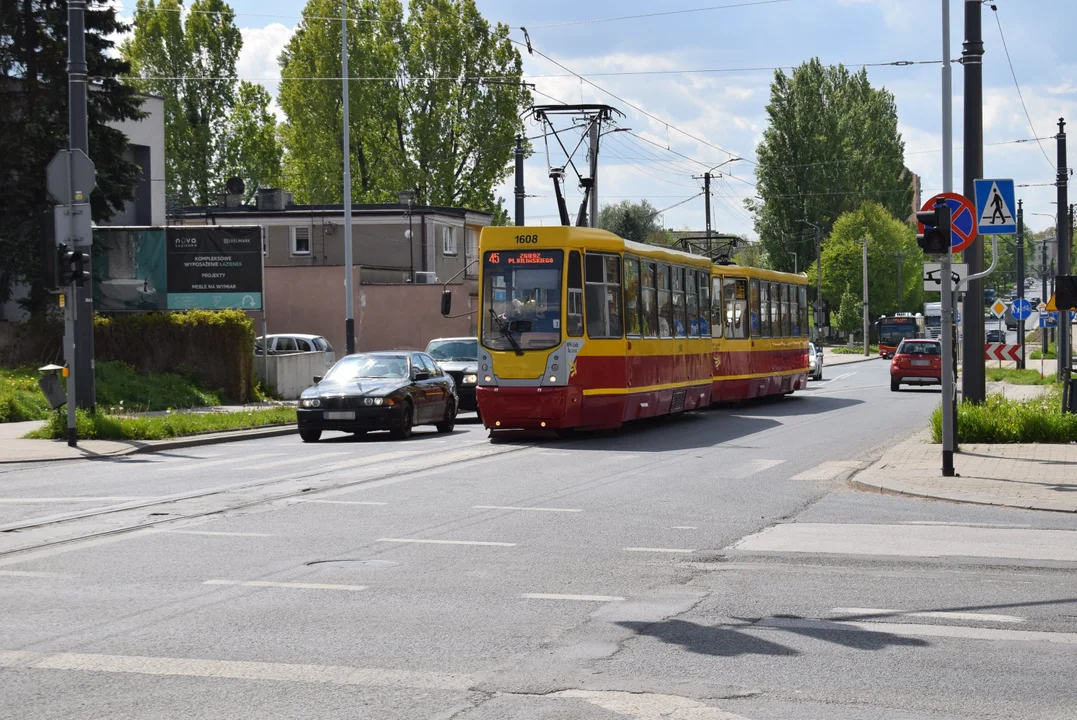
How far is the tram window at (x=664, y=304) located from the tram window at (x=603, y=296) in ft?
7.92

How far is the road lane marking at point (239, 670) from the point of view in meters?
6.54

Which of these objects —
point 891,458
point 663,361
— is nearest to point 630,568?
point 891,458

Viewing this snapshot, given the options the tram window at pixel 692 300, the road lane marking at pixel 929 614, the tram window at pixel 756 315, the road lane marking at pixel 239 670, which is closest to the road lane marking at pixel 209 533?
the road lane marking at pixel 239 670

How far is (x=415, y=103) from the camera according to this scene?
2783 inches

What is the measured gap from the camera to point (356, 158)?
241 feet

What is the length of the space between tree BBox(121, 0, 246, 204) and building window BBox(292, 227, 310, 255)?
20.3 meters

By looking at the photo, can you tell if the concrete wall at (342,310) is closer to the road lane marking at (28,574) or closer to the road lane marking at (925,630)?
the road lane marking at (28,574)

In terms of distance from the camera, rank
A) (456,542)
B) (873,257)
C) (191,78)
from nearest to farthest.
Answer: (456,542) < (191,78) < (873,257)

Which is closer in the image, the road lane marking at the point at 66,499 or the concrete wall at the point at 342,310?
the road lane marking at the point at 66,499

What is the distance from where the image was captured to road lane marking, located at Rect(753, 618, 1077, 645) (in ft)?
24.8

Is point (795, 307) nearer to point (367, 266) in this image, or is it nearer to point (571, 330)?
point (571, 330)

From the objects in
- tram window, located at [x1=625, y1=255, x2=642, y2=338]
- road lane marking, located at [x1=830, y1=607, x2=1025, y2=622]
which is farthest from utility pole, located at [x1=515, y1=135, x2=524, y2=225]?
road lane marking, located at [x1=830, y1=607, x2=1025, y2=622]

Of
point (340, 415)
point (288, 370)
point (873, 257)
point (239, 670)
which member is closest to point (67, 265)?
point (340, 415)

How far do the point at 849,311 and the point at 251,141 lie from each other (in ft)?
143
